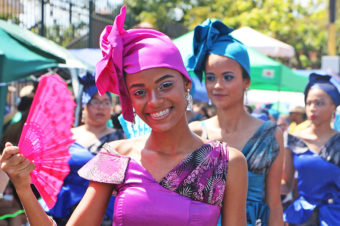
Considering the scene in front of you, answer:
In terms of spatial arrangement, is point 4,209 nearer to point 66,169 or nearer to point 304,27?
point 66,169

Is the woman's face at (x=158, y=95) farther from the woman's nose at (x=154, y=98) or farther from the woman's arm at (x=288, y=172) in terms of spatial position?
the woman's arm at (x=288, y=172)

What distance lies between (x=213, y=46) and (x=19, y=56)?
77.2 inches

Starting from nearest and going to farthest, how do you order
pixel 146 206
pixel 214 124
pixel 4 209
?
pixel 146 206, pixel 214 124, pixel 4 209

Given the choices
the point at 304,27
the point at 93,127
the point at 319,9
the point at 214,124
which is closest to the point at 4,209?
the point at 93,127

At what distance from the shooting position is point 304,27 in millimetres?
30344

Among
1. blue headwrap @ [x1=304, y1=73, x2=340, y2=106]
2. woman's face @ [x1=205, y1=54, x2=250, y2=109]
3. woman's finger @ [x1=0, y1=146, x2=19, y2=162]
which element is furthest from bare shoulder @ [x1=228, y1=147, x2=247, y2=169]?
blue headwrap @ [x1=304, y1=73, x2=340, y2=106]

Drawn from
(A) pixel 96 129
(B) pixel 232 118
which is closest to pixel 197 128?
(B) pixel 232 118

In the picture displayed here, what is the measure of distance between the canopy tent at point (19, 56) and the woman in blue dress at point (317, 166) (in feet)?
8.30

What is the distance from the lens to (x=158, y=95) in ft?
8.80

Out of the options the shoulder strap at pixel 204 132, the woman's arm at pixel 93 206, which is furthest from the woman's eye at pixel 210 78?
the woman's arm at pixel 93 206

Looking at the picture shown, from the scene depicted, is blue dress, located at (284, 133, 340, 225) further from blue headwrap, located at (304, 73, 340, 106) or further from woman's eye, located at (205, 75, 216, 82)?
woman's eye, located at (205, 75, 216, 82)

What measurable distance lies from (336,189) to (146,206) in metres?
3.41

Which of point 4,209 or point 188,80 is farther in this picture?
point 4,209

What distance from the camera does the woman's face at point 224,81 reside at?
13.6 feet
